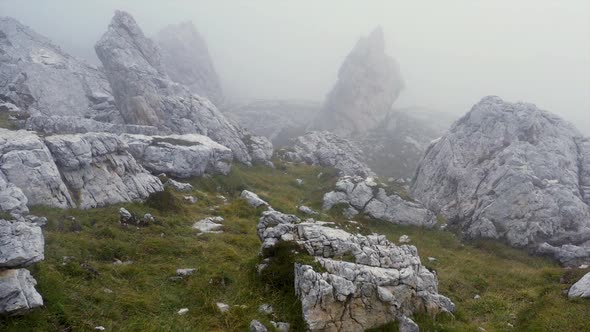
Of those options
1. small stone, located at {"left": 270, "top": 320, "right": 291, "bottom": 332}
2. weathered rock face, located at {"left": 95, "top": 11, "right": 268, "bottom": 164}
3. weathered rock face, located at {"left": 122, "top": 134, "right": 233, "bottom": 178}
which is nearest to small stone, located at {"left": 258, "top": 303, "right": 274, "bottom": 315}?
small stone, located at {"left": 270, "top": 320, "right": 291, "bottom": 332}

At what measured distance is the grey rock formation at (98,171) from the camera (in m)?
24.3

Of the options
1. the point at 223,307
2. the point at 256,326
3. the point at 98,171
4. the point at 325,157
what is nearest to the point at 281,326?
the point at 256,326

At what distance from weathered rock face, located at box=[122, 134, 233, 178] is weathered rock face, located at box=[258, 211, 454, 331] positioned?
61.9 ft

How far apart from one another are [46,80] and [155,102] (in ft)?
50.1

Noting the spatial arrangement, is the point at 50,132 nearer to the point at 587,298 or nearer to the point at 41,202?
the point at 41,202

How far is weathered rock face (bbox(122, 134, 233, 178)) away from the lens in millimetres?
33719

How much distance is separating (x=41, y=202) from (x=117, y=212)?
3951mm

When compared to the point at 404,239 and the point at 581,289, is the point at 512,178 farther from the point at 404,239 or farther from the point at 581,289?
the point at 581,289

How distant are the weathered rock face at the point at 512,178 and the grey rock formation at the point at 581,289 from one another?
30.2 ft

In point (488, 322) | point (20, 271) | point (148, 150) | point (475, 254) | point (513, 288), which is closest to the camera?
point (20, 271)

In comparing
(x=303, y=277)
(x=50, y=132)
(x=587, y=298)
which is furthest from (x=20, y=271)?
(x=50, y=132)

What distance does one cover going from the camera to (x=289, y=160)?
5722 centimetres

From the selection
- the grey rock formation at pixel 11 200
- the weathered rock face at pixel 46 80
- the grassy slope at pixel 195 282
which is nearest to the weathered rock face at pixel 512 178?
the grassy slope at pixel 195 282

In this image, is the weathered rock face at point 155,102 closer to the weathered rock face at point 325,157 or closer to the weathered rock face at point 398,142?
the weathered rock face at point 325,157
